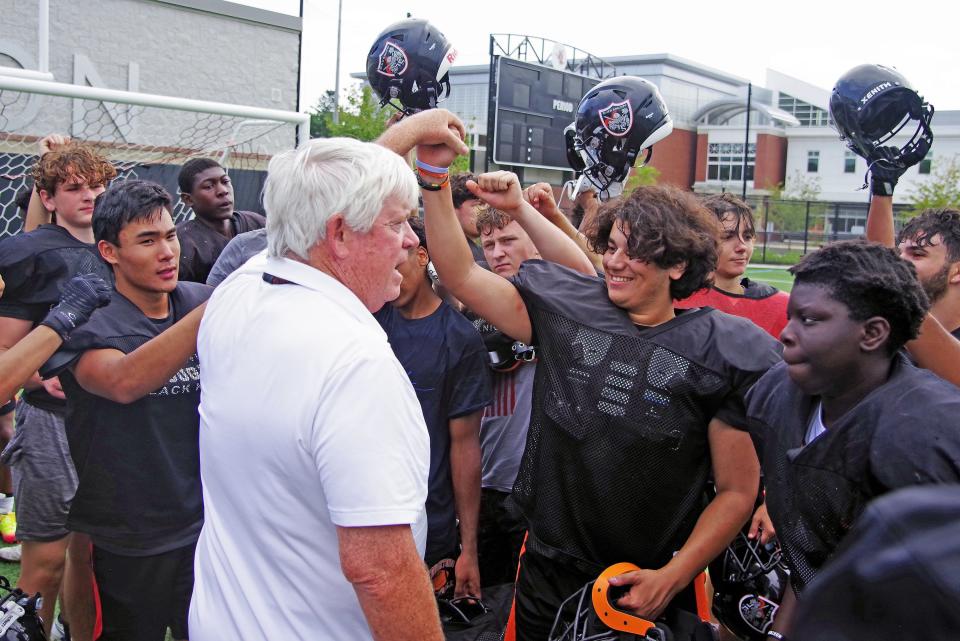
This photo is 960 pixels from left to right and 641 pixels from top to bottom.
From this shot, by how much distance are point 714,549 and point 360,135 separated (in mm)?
30714

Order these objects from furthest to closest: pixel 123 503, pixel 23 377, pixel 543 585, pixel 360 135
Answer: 1. pixel 360 135
2. pixel 123 503
3. pixel 543 585
4. pixel 23 377

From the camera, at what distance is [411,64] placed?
380 cm

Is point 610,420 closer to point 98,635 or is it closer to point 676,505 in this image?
point 676,505

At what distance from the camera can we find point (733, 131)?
57.9 meters

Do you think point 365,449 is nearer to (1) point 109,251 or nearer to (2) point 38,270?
(1) point 109,251

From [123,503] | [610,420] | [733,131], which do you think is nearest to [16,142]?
[123,503]

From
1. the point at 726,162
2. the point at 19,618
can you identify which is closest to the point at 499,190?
the point at 19,618

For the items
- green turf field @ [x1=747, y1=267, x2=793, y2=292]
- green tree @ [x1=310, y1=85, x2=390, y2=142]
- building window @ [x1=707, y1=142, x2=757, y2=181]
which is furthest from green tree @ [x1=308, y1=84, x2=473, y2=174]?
building window @ [x1=707, y1=142, x2=757, y2=181]

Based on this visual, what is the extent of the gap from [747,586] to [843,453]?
113 cm

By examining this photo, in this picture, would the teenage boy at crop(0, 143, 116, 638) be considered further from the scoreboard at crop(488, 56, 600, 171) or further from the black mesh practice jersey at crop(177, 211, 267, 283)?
the scoreboard at crop(488, 56, 600, 171)

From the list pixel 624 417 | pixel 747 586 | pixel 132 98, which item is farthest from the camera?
pixel 132 98

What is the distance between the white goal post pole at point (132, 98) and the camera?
15.9 feet

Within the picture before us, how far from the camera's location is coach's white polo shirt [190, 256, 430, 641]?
4.76 ft

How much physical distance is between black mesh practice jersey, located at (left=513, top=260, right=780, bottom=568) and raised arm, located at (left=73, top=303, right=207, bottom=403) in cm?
100
